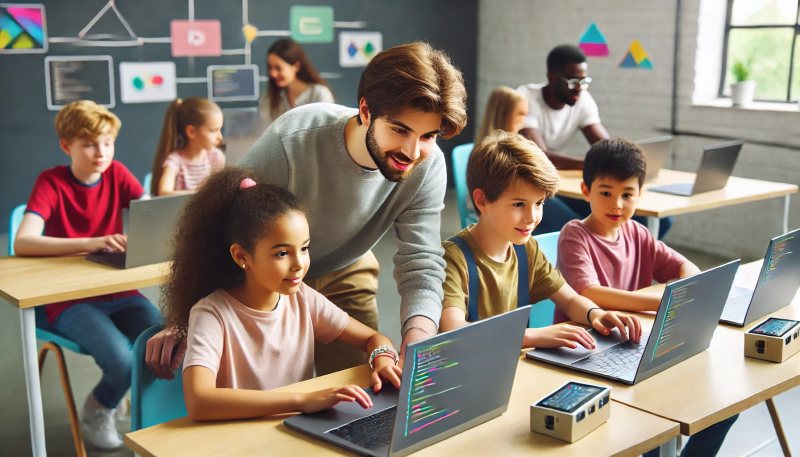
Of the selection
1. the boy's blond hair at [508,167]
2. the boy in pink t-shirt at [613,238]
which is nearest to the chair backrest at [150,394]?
the boy's blond hair at [508,167]

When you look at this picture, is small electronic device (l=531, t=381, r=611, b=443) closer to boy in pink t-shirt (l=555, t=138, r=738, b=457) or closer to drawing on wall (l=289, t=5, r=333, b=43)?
boy in pink t-shirt (l=555, t=138, r=738, b=457)

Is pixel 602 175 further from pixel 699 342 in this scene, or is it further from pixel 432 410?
pixel 432 410

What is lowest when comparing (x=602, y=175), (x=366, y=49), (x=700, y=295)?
(x=700, y=295)

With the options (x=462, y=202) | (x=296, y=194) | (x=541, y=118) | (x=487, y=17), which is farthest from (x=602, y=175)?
(x=487, y=17)

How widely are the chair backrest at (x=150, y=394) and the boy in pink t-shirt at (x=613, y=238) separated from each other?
3.36ft

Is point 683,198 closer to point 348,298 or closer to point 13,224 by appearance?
point 348,298

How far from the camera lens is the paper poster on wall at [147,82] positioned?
5.76 metres

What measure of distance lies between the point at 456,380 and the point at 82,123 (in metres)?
1.91

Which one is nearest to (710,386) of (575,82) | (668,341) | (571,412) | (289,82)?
(668,341)

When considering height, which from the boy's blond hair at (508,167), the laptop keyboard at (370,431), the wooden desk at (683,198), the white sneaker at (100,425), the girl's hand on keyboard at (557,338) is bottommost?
the white sneaker at (100,425)

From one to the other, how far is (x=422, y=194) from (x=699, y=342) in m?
0.65

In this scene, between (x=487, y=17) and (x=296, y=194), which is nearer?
(x=296, y=194)

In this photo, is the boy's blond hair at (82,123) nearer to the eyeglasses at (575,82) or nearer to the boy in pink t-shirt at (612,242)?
the boy in pink t-shirt at (612,242)

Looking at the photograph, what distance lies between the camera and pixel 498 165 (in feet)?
6.75
